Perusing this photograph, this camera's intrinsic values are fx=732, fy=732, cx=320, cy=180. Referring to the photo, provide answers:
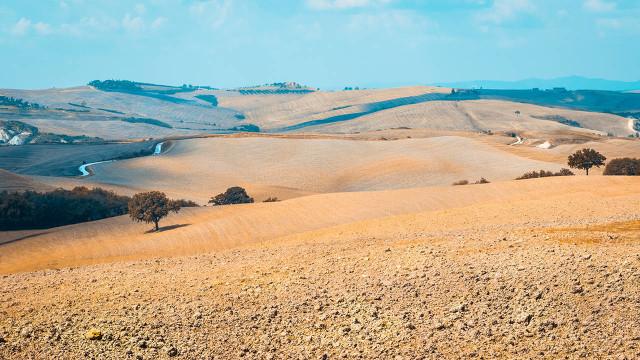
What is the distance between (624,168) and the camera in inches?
2955

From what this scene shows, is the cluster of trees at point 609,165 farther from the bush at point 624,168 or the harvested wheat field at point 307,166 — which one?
the harvested wheat field at point 307,166

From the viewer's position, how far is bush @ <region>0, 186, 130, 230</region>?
57.2 metres

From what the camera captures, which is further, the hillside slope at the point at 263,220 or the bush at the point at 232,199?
the bush at the point at 232,199

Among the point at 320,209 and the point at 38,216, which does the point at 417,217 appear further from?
the point at 38,216

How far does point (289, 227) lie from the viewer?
47.5 m

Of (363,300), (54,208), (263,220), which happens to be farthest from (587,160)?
(363,300)

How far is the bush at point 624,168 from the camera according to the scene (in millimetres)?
74062

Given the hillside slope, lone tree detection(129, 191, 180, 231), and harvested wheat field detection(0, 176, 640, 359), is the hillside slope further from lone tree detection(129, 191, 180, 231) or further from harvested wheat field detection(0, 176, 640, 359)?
harvested wheat field detection(0, 176, 640, 359)

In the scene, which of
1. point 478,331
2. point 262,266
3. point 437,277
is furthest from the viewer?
point 262,266

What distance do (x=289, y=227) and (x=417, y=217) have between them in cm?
979

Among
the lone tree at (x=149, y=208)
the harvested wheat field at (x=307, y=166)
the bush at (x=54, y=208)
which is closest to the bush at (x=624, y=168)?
the harvested wheat field at (x=307, y=166)

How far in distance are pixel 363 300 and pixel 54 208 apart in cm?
4876

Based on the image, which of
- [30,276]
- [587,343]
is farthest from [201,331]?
[30,276]

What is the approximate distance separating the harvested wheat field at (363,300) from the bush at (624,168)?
4632 centimetres
